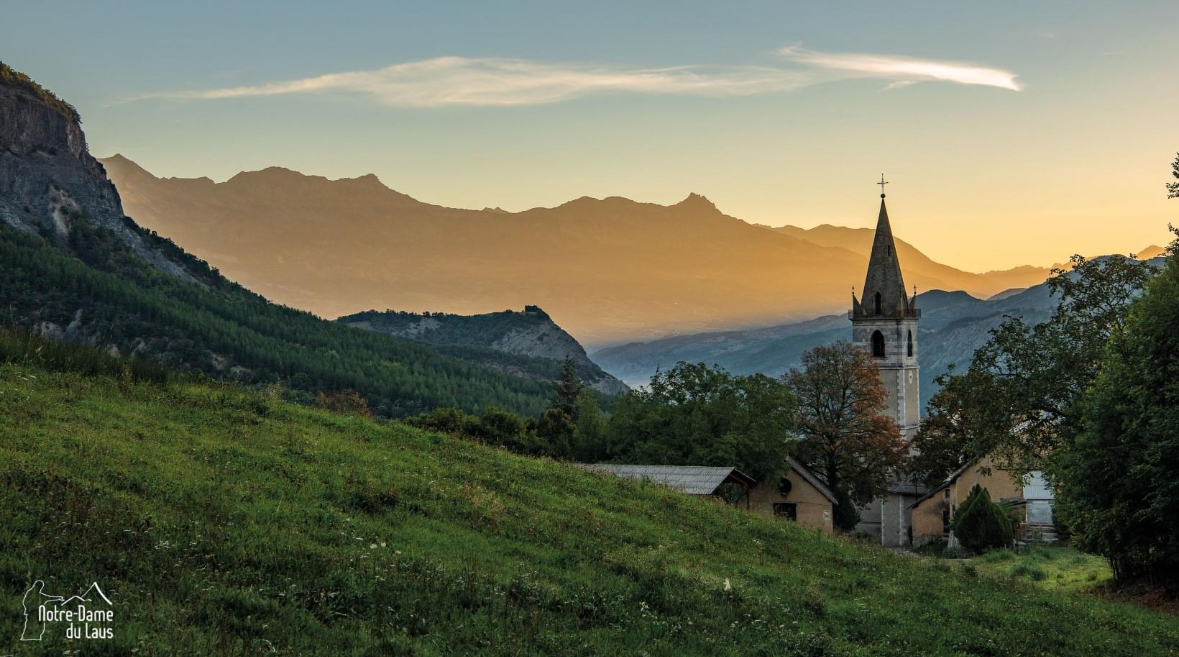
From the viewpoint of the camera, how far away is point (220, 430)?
20.6m

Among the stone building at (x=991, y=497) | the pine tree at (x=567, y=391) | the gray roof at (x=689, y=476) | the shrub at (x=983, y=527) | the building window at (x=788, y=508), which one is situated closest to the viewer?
the gray roof at (x=689, y=476)

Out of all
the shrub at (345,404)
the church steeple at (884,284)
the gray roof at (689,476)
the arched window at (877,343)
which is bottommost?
the gray roof at (689,476)

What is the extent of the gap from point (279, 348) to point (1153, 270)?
18019 cm

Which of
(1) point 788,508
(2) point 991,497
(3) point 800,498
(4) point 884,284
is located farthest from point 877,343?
(1) point 788,508

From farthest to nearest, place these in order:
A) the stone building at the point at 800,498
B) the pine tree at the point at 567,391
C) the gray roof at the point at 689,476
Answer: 1. the pine tree at the point at 567,391
2. the stone building at the point at 800,498
3. the gray roof at the point at 689,476

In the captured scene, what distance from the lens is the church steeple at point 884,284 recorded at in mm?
101188

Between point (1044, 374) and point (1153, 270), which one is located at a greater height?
point (1153, 270)

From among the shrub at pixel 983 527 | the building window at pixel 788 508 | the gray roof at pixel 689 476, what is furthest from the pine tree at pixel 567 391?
the gray roof at pixel 689 476

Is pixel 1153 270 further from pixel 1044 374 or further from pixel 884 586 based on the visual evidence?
pixel 884 586

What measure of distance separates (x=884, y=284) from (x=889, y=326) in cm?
436

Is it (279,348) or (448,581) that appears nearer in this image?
(448,581)

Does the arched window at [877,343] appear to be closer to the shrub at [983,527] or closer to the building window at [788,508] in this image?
the building window at [788,508]

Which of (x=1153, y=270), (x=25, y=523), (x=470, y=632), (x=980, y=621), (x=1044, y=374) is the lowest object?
(x=980, y=621)

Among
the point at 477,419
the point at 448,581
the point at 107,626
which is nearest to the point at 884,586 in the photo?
the point at 448,581
